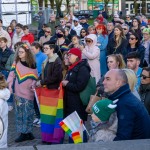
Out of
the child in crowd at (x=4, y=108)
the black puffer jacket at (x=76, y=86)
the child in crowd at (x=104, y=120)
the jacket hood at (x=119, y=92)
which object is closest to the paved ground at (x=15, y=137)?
the black puffer jacket at (x=76, y=86)

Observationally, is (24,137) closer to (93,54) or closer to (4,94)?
(4,94)

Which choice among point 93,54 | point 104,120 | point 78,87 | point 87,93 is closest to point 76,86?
point 78,87

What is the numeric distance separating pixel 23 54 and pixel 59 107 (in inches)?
50.2

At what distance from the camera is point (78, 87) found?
8414mm

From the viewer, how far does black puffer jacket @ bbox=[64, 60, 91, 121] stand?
27.6 feet

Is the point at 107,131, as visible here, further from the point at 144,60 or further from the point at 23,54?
the point at 144,60

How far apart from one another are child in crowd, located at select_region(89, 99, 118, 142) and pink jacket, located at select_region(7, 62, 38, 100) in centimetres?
405

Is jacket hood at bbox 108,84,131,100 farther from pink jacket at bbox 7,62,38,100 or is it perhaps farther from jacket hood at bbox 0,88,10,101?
pink jacket at bbox 7,62,38,100

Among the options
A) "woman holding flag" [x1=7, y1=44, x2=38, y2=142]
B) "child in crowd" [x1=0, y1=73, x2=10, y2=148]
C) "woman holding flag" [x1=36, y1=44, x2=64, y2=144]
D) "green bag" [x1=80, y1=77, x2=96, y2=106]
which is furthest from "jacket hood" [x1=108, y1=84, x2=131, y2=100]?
"woman holding flag" [x1=7, y1=44, x2=38, y2=142]

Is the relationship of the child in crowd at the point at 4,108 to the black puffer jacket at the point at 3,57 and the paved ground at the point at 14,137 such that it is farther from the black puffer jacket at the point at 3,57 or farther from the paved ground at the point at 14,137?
the black puffer jacket at the point at 3,57

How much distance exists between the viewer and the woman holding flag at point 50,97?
901cm

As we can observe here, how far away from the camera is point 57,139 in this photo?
9047 millimetres

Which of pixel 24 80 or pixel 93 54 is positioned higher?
pixel 93 54

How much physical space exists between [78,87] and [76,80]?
14cm
